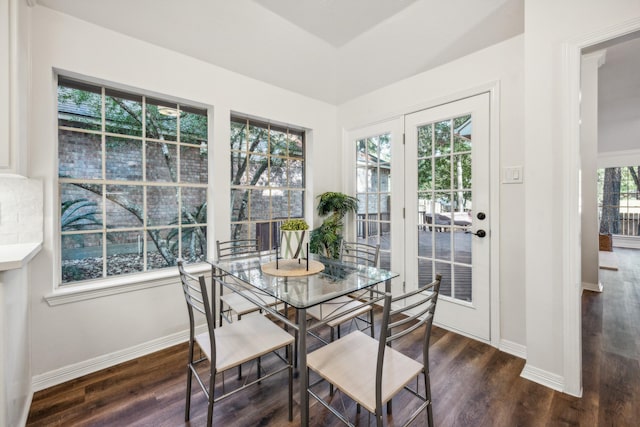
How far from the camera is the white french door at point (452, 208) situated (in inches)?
92.6

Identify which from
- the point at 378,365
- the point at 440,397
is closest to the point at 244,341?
the point at 378,365

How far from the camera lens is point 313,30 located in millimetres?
2672

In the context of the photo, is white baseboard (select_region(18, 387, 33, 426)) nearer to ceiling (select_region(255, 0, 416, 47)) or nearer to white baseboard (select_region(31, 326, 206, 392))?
white baseboard (select_region(31, 326, 206, 392))

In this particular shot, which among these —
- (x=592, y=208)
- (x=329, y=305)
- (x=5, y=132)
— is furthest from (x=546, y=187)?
(x=5, y=132)

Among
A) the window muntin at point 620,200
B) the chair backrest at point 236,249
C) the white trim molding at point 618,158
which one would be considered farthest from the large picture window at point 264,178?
the window muntin at point 620,200

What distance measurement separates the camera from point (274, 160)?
324 centimetres

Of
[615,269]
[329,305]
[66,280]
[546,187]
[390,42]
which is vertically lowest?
[615,269]

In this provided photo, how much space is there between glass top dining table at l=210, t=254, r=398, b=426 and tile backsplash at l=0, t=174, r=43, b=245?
113cm

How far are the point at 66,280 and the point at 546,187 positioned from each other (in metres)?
3.50

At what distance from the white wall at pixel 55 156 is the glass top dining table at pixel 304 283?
0.80 meters

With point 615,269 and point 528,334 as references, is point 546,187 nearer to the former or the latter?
point 528,334

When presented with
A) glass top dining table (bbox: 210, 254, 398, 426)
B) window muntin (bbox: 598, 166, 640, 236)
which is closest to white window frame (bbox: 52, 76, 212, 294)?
glass top dining table (bbox: 210, 254, 398, 426)

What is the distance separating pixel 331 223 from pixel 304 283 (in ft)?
5.54

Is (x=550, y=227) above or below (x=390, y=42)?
below
